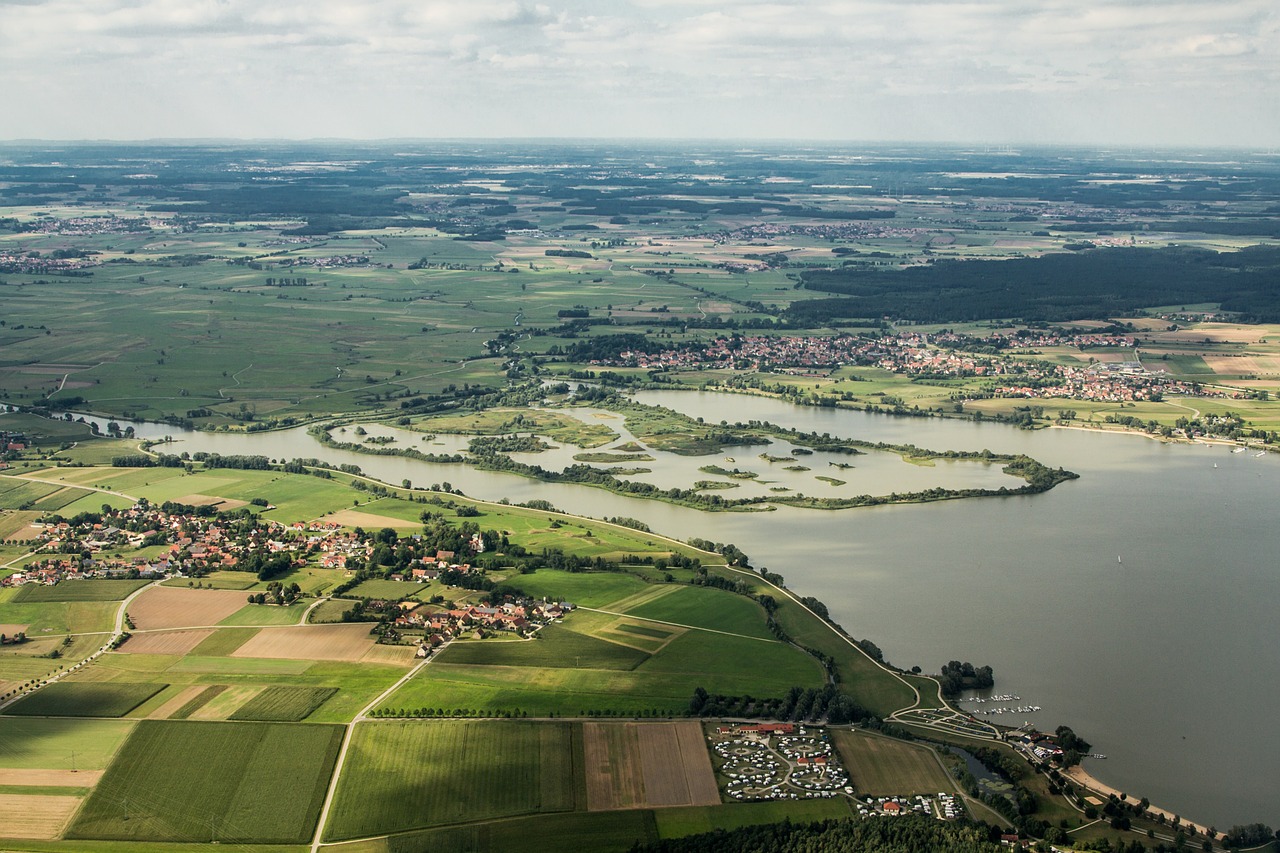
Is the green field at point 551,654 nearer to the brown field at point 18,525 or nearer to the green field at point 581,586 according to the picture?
the green field at point 581,586

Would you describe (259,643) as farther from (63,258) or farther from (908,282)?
(63,258)

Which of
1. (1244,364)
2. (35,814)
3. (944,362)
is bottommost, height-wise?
(35,814)

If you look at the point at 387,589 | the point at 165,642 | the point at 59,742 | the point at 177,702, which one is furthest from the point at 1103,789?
the point at 165,642

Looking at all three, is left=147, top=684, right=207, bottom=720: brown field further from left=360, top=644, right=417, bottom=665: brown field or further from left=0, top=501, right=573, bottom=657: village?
left=0, top=501, right=573, bottom=657: village

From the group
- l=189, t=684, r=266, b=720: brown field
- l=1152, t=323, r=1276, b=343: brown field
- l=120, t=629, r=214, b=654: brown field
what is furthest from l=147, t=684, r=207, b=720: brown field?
l=1152, t=323, r=1276, b=343: brown field

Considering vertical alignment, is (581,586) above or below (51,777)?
above

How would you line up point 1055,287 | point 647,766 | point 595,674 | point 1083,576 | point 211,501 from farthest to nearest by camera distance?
1. point 1055,287
2. point 211,501
3. point 1083,576
4. point 595,674
5. point 647,766

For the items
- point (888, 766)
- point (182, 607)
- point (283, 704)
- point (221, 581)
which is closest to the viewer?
point (888, 766)

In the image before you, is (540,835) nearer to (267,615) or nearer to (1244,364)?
(267,615)
